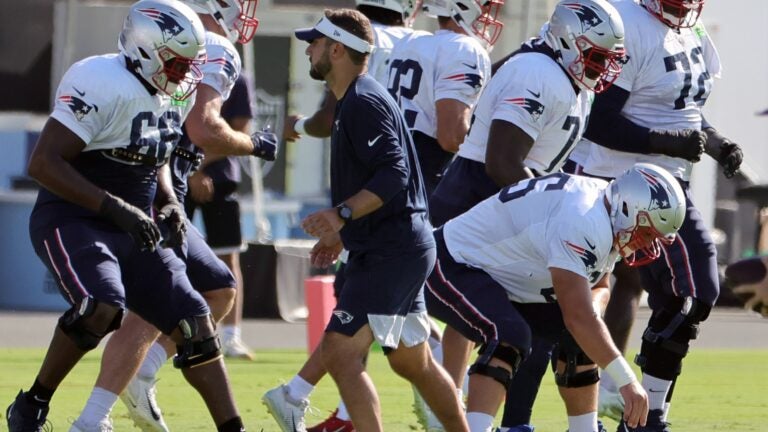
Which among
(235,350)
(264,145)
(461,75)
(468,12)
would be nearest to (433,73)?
(461,75)

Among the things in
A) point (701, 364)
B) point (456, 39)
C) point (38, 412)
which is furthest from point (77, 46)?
point (38, 412)

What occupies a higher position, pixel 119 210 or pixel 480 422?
pixel 119 210

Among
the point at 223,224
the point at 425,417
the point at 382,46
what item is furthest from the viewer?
the point at 223,224

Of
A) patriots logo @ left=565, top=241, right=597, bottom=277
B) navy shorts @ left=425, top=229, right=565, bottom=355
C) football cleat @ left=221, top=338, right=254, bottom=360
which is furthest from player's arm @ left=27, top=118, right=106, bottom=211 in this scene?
football cleat @ left=221, top=338, right=254, bottom=360

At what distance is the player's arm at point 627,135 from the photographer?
24.6 ft

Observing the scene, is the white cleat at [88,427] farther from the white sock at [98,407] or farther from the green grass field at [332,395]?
the green grass field at [332,395]

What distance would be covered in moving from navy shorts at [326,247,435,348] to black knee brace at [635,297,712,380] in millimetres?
A: 1403

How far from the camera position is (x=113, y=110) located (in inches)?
253

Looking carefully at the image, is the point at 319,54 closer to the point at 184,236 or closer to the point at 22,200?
the point at 184,236

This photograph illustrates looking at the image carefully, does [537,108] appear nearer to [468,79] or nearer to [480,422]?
[468,79]

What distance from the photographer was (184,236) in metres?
6.79

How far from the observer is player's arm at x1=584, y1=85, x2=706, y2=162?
7.49 meters

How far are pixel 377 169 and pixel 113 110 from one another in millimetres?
1002

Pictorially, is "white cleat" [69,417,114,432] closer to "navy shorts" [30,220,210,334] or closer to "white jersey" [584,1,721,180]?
"navy shorts" [30,220,210,334]
